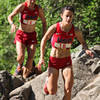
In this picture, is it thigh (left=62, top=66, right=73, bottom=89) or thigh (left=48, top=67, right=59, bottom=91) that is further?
thigh (left=48, top=67, right=59, bottom=91)

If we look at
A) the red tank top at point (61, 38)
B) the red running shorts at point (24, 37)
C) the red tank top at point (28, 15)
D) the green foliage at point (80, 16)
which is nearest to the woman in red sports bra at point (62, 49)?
the red tank top at point (61, 38)

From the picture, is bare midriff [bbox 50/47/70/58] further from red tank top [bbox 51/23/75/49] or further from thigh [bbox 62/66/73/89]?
thigh [bbox 62/66/73/89]

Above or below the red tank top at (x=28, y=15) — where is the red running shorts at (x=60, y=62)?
below

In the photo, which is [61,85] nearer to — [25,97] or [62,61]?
[25,97]

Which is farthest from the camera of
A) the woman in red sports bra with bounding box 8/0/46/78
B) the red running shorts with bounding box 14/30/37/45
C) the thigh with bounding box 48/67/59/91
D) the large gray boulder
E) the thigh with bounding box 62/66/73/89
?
the red running shorts with bounding box 14/30/37/45

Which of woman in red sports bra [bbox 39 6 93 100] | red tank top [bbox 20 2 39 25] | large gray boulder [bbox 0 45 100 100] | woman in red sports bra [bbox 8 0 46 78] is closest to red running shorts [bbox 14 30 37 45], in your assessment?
woman in red sports bra [bbox 8 0 46 78]

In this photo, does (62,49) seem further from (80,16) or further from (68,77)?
(80,16)

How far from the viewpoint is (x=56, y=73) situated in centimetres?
568

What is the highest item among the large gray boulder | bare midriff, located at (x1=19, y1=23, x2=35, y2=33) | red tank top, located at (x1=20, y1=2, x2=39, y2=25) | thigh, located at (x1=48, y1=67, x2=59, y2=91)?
red tank top, located at (x1=20, y1=2, x2=39, y2=25)

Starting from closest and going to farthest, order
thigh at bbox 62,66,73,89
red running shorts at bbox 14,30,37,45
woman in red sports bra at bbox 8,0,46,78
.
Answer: thigh at bbox 62,66,73,89 → woman in red sports bra at bbox 8,0,46,78 → red running shorts at bbox 14,30,37,45

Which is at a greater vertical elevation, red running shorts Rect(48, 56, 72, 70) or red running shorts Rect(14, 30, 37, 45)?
red running shorts Rect(14, 30, 37, 45)

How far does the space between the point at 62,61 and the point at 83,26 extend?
451cm

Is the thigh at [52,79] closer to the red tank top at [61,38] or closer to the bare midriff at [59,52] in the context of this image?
the bare midriff at [59,52]

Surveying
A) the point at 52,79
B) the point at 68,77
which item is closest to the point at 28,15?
the point at 52,79
